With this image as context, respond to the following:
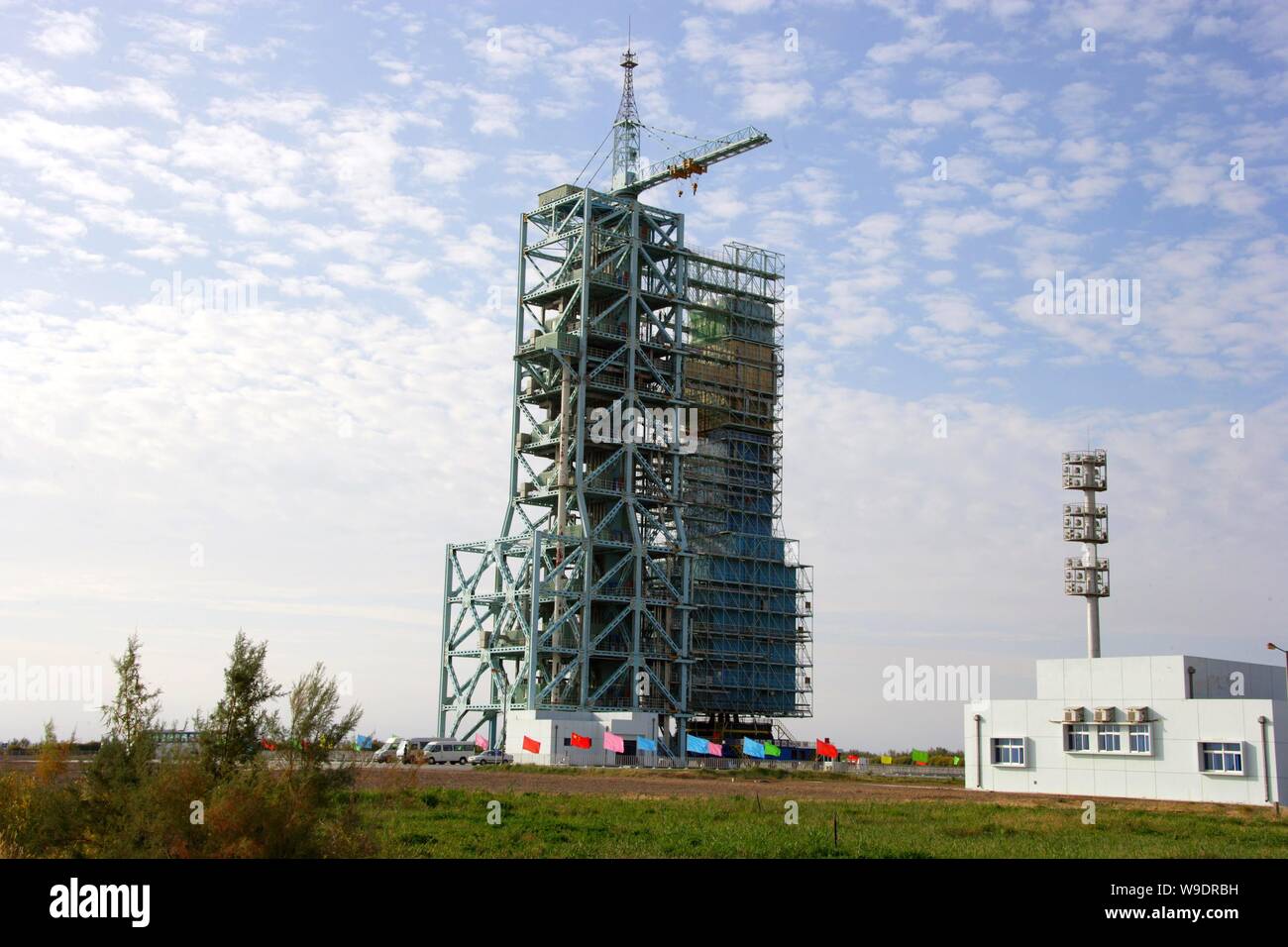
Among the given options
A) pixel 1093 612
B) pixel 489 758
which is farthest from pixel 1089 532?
pixel 489 758

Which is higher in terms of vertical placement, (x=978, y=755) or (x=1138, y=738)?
(x=1138, y=738)

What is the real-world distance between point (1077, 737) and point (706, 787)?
17.3 meters

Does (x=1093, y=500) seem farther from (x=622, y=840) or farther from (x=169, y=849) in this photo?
(x=169, y=849)

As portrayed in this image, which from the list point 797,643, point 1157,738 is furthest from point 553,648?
point 1157,738

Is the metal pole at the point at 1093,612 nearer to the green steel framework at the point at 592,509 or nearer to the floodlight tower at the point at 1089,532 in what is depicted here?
the floodlight tower at the point at 1089,532

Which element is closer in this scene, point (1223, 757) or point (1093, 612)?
point (1223, 757)

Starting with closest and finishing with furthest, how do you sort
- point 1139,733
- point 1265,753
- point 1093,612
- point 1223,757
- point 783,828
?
point 783,828 → point 1265,753 → point 1223,757 → point 1139,733 → point 1093,612

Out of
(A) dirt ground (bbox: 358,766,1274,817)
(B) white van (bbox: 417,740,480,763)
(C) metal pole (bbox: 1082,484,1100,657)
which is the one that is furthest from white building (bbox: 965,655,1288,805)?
(B) white van (bbox: 417,740,480,763)

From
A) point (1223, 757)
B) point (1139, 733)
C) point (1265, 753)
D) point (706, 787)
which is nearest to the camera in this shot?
point (1265, 753)

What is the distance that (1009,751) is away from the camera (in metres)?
61.2

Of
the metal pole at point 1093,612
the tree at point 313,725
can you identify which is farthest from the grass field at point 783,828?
the metal pole at point 1093,612

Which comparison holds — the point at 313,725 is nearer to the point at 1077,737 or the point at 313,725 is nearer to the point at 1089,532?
the point at 1077,737
